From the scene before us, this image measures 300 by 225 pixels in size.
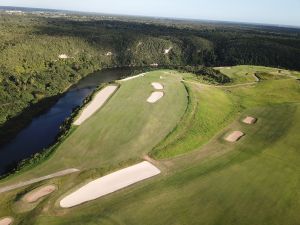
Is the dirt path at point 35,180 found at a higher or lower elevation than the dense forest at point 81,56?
higher

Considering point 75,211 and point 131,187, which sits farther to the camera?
point 131,187

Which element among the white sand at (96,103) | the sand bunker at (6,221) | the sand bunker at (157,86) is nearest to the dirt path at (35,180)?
the sand bunker at (6,221)

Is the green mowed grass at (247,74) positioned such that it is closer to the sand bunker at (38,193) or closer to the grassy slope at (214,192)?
the grassy slope at (214,192)

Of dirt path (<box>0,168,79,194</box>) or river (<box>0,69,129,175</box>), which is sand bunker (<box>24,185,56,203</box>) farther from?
river (<box>0,69,129,175</box>)

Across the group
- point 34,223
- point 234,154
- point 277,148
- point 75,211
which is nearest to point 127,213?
point 75,211

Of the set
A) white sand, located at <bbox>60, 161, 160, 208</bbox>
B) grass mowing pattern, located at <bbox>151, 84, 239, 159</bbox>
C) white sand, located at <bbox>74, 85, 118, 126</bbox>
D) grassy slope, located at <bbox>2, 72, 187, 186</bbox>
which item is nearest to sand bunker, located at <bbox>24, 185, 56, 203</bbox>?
white sand, located at <bbox>60, 161, 160, 208</bbox>

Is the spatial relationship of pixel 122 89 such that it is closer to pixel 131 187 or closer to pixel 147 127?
pixel 147 127

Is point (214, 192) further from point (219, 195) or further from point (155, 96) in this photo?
point (155, 96)
